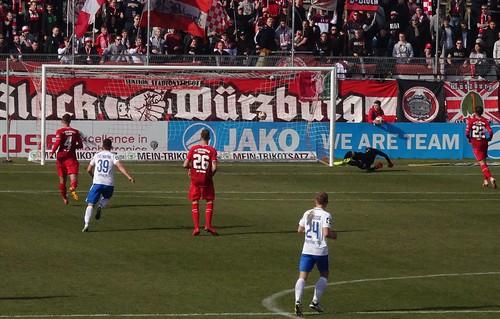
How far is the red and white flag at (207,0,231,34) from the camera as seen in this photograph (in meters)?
39.8

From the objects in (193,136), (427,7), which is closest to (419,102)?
(427,7)

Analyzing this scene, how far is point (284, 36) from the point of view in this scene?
4241cm

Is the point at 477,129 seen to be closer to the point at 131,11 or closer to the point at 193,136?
the point at 193,136

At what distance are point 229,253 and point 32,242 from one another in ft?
12.6

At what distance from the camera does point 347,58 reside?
134ft

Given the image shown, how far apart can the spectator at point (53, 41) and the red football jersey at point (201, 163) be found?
18.9 m

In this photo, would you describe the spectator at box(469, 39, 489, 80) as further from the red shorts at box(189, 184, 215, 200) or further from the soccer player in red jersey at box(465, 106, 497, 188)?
the red shorts at box(189, 184, 215, 200)

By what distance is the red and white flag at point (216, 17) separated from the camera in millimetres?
39750

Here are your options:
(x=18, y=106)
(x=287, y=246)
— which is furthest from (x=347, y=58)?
(x=287, y=246)

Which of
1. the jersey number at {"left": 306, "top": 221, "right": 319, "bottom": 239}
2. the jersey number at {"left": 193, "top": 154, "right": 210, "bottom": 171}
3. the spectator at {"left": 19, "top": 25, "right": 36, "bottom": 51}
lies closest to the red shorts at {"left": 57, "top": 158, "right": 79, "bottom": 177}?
the jersey number at {"left": 193, "top": 154, "right": 210, "bottom": 171}

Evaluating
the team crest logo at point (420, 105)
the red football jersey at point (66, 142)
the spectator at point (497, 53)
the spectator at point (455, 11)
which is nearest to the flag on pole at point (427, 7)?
the spectator at point (455, 11)

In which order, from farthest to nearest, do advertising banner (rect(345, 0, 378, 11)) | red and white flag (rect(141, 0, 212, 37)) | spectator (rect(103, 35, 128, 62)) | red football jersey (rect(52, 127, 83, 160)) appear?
advertising banner (rect(345, 0, 378, 11)) < spectator (rect(103, 35, 128, 62)) < red and white flag (rect(141, 0, 212, 37)) < red football jersey (rect(52, 127, 83, 160))

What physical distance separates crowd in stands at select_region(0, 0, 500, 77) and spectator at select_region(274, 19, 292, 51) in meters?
0.04

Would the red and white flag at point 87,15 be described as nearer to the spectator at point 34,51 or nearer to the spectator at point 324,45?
the spectator at point 34,51
